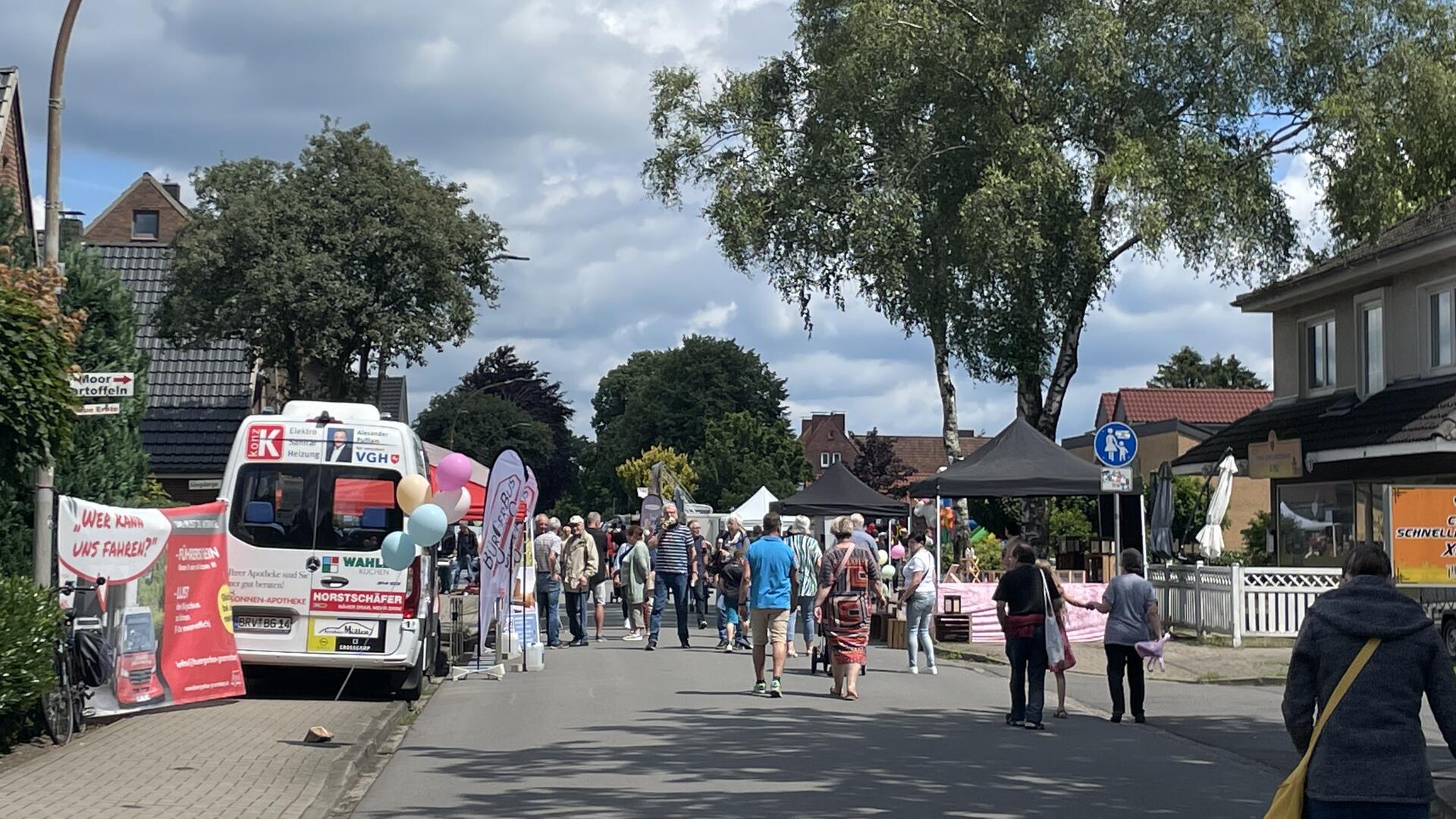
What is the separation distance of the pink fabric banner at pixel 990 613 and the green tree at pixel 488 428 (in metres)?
61.1

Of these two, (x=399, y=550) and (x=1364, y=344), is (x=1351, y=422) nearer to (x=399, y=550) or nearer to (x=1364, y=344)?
(x=1364, y=344)

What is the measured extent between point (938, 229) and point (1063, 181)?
2430 mm

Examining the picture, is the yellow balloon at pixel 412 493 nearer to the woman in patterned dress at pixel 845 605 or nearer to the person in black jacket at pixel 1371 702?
the woman in patterned dress at pixel 845 605

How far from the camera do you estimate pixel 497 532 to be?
18.2 m

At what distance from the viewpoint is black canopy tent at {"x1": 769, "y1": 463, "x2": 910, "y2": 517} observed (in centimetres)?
3070

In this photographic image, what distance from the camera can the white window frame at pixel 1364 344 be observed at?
2588 centimetres

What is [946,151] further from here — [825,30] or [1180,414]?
[1180,414]

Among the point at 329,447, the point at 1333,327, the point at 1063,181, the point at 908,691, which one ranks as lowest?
the point at 908,691

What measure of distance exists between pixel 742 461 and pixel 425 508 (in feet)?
253

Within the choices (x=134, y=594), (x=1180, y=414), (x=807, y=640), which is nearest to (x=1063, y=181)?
(x=807, y=640)

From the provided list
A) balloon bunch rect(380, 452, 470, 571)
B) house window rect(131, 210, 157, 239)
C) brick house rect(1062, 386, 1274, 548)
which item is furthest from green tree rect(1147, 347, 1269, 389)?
balloon bunch rect(380, 452, 470, 571)

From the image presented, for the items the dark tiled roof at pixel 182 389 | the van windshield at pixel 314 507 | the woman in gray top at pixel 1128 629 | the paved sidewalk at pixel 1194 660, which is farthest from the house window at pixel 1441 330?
the dark tiled roof at pixel 182 389

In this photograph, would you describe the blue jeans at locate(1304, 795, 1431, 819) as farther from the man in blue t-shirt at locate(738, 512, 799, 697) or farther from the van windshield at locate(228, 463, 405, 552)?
the van windshield at locate(228, 463, 405, 552)

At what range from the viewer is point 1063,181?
26625 millimetres
